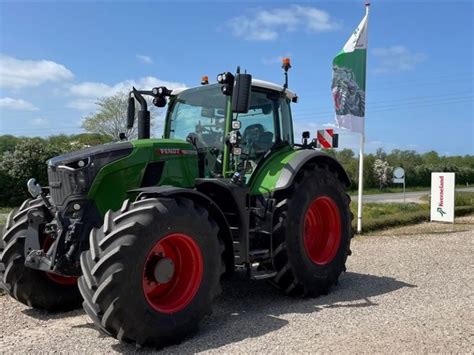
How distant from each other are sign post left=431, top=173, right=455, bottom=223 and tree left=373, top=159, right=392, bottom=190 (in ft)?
92.5

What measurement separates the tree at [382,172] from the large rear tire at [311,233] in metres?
38.0

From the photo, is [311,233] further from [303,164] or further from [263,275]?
[263,275]

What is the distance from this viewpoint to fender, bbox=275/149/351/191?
5.80 metres

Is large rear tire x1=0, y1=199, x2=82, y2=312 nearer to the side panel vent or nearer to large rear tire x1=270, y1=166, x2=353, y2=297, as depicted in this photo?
→ the side panel vent

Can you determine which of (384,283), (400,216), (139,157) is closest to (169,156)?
(139,157)

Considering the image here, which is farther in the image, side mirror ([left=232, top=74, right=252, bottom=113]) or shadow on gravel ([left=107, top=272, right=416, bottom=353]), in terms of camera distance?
side mirror ([left=232, top=74, right=252, bottom=113])

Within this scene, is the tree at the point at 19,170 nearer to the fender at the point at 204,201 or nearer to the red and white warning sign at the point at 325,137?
the red and white warning sign at the point at 325,137

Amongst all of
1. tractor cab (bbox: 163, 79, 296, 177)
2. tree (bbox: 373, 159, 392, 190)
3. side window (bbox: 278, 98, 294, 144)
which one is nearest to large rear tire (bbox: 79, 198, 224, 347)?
tractor cab (bbox: 163, 79, 296, 177)

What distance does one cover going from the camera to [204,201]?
492 centimetres

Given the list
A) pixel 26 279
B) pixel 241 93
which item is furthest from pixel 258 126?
pixel 26 279

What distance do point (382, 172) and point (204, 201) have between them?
41.3 m

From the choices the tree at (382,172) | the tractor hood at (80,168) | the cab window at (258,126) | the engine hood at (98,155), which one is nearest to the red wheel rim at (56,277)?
the tractor hood at (80,168)

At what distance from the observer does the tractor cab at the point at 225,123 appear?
5852 millimetres

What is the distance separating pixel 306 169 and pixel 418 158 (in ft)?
171
